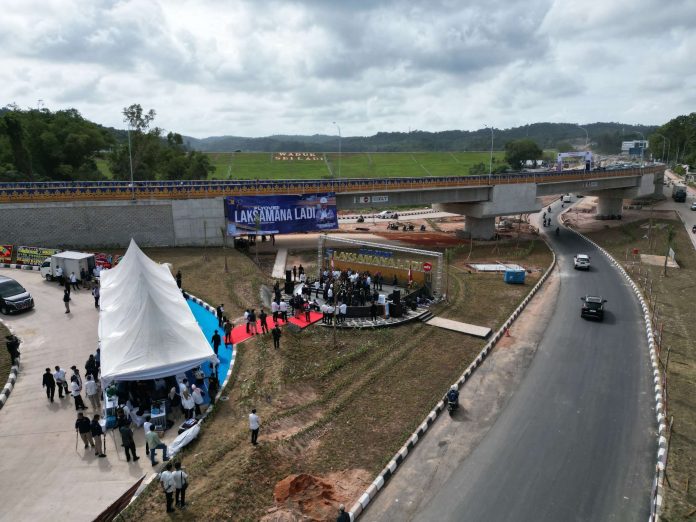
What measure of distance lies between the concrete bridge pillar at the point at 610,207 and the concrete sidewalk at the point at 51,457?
80.8 meters

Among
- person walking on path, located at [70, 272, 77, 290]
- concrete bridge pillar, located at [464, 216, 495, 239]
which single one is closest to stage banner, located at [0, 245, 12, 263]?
person walking on path, located at [70, 272, 77, 290]

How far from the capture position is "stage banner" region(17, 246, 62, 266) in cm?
3853

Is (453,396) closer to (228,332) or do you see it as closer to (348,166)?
(228,332)

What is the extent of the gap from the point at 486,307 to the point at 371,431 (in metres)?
17.5

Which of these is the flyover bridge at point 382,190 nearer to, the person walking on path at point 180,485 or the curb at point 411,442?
the curb at point 411,442

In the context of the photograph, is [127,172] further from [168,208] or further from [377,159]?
[377,159]

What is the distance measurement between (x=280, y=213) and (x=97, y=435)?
1365 inches

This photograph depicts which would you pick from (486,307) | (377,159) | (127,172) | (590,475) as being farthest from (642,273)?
(377,159)

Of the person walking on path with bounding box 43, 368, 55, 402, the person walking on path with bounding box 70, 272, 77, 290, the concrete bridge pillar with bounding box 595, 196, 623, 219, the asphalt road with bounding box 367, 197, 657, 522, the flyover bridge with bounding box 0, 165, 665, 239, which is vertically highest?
the flyover bridge with bounding box 0, 165, 665, 239

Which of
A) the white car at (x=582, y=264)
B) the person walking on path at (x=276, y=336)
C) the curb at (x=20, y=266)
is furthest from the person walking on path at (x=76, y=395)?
the white car at (x=582, y=264)

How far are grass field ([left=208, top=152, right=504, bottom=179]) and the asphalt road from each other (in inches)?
4619

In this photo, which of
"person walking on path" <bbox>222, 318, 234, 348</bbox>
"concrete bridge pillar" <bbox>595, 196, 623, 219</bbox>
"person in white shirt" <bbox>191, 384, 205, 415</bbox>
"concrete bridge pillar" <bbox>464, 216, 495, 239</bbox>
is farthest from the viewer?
"concrete bridge pillar" <bbox>595, 196, 623, 219</bbox>

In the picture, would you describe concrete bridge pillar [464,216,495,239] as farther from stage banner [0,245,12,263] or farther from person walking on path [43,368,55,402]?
person walking on path [43,368,55,402]

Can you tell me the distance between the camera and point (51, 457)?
15.8m
